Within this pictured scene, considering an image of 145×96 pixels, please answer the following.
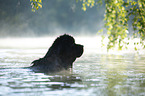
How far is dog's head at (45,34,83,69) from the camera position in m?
18.3

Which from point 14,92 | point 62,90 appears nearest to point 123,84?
point 62,90

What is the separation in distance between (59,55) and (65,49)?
57 centimetres

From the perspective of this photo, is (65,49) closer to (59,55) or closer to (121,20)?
(59,55)

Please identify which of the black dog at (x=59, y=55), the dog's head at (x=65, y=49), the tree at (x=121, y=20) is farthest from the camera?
the dog's head at (x=65, y=49)

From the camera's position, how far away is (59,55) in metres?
18.3

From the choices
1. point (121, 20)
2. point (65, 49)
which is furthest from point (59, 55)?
point (121, 20)

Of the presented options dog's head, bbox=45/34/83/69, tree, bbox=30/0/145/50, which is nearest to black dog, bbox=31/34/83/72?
dog's head, bbox=45/34/83/69

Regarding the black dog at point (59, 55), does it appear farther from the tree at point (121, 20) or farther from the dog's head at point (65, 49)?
the tree at point (121, 20)

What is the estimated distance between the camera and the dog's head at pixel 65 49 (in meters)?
18.3

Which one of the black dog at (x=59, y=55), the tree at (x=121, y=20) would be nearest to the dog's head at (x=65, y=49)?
the black dog at (x=59, y=55)

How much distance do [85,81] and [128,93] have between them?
11.6 ft

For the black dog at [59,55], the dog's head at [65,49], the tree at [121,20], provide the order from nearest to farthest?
the tree at [121,20] < the black dog at [59,55] < the dog's head at [65,49]

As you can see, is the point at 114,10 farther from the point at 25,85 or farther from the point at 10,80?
the point at 10,80

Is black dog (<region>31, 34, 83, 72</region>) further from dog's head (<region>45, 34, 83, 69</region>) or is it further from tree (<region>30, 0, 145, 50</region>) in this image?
tree (<region>30, 0, 145, 50</region>)
